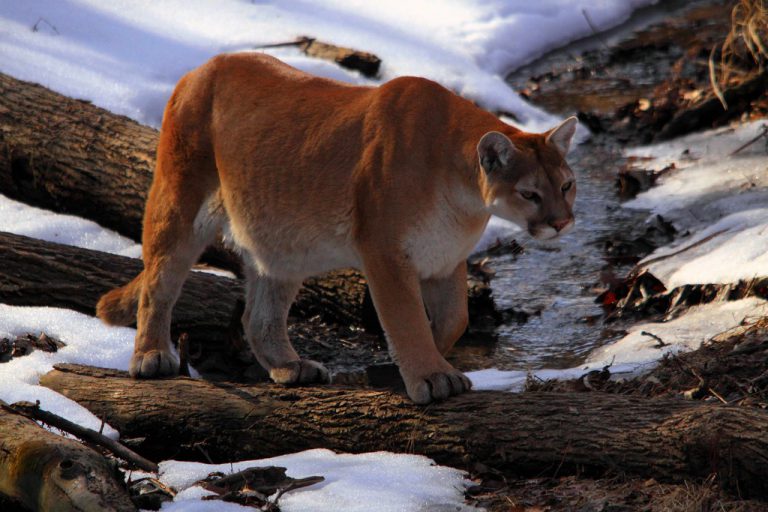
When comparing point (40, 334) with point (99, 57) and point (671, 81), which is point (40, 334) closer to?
point (99, 57)

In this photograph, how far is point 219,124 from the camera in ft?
16.9

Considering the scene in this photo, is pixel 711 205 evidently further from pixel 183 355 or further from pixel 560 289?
pixel 183 355

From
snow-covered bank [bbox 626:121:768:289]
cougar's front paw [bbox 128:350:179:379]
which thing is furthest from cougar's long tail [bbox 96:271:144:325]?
snow-covered bank [bbox 626:121:768:289]

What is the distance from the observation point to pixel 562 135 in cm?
443

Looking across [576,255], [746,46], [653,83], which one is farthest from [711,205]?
[653,83]

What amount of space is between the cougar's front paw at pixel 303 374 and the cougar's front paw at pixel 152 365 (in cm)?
51

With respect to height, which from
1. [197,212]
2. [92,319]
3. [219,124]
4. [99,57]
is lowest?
[92,319]

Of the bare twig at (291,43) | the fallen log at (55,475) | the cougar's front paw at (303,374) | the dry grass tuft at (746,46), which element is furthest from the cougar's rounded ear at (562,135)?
the bare twig at (291,43)

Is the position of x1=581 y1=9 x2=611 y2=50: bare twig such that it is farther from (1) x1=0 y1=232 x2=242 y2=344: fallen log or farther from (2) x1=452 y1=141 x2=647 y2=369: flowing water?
(1) x1=0 y1=232 x2=242 y2=344: fallen log

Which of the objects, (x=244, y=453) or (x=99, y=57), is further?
(x=99, y=57)

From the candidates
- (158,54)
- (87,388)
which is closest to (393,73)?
(158,54)

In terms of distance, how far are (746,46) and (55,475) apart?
7269 mm

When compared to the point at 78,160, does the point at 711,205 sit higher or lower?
lower

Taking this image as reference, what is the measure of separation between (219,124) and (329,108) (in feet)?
2.08
